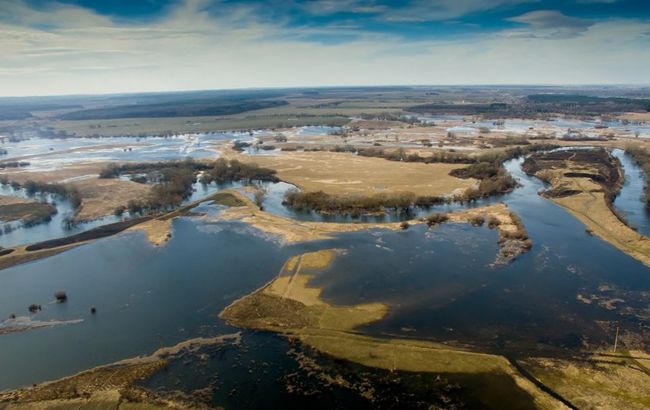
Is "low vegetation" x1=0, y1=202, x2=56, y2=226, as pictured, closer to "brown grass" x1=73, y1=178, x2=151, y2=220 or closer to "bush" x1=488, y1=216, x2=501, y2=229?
"brown grass" x1=73, y1=178, x2=151, y2=220

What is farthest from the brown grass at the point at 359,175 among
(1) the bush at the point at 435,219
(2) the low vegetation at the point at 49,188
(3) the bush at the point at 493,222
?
(2) the low vegetation at the point at 49,188

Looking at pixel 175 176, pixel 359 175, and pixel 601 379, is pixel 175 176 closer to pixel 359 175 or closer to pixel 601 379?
pixel 359 175

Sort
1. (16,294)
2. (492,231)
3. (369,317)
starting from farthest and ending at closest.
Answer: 1. (492,231)
2. (16,294)
3. (369,317)

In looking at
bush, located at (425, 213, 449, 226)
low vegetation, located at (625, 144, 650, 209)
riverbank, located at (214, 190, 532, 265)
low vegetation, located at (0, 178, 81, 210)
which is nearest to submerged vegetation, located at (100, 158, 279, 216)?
low vegetation, located at (0, 178, 81, 210)

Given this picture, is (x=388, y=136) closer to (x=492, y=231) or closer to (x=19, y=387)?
(x=492, y=231)

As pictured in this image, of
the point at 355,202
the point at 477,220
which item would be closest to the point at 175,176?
the point at 355,202

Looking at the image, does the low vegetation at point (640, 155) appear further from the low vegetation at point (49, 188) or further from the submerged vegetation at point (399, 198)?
the low vegetation at point (49, 188)

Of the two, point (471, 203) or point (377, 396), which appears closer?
point (377, 396)

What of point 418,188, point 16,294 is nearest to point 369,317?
point 16,294
